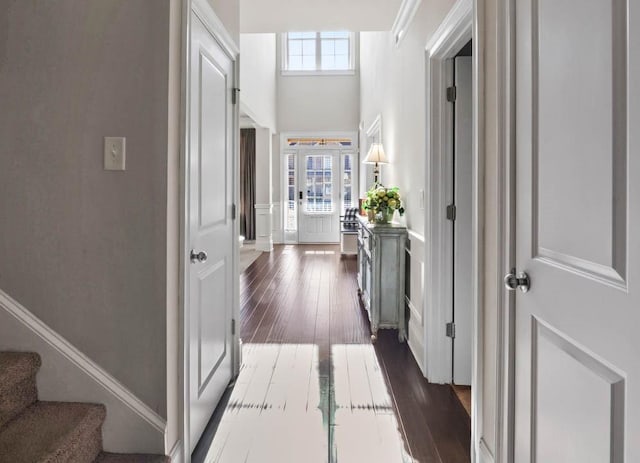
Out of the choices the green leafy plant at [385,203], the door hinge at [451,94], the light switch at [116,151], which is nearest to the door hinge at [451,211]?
the door hinge at [451,94]

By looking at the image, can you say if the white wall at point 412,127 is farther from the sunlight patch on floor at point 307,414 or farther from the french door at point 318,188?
the french door at point 318,188

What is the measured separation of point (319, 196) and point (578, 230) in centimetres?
863

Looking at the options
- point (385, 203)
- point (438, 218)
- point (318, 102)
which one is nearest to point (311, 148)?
point (318, 102)

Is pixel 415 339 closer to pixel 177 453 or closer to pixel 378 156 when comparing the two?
pixel 177 453

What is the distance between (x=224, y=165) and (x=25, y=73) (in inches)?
39.2

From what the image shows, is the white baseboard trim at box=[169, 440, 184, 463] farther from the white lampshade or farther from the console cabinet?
the white lampshade

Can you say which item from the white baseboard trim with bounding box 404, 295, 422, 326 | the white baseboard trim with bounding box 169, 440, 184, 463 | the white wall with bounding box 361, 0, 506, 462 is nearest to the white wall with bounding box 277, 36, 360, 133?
the white wall with bounding box 361, 0, 506, 462

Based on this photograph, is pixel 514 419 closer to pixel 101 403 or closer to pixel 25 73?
pixel 101 403

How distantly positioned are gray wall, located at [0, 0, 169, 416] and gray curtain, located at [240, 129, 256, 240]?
882 cm

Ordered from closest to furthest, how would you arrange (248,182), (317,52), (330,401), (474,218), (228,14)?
1. (474,218)
2. (330,401)
3. (228,14)
4. (317,52)
5. (248,182)

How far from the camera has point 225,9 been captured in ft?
7.73

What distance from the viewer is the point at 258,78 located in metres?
7.48

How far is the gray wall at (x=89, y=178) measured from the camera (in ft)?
5.24

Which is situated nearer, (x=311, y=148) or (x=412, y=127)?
(x=412, y=127)
